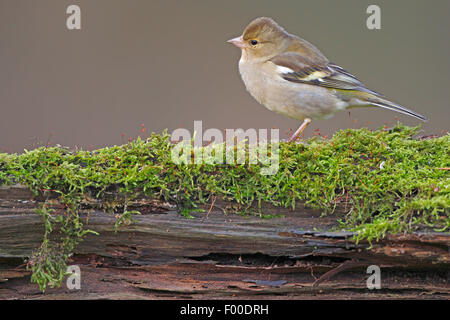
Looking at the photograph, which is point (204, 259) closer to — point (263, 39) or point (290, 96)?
point (290, 96)

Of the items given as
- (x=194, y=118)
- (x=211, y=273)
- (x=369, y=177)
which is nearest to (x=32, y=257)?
(x=211, y=273)

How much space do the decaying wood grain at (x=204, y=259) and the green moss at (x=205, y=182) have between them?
3.7 inches

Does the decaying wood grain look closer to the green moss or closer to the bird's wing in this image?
the green moss

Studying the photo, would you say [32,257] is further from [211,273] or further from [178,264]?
[211,273]

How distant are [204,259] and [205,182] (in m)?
0.53

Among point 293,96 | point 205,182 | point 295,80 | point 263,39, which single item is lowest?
point 205,182

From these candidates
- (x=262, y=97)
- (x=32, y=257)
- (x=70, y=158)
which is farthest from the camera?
(x=262, y=97)

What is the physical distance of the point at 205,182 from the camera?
329 cm

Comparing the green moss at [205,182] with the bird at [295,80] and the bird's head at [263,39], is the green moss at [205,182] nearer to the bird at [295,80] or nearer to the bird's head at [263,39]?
the bird at [295,80]

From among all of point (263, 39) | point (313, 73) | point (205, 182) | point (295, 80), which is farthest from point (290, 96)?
point (205, 182)

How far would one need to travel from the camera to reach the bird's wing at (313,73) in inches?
195

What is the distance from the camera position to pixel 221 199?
3.28 m

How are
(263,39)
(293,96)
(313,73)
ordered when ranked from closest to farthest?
1. (293,96)
2. (313,73)
3. (263,39)

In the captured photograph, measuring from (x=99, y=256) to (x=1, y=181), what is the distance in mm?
868
